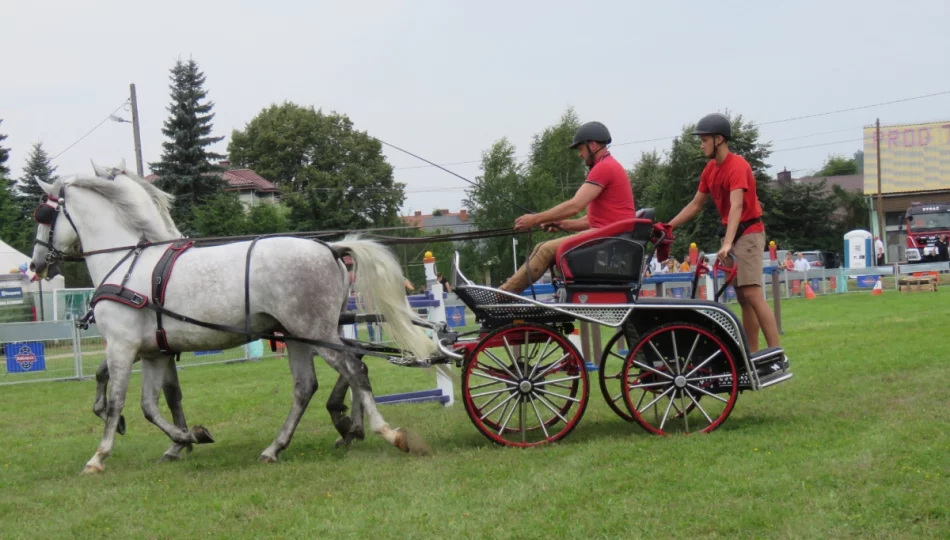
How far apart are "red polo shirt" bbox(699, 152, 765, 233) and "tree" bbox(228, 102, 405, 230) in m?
47.5

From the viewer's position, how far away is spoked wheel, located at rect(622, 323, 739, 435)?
20.9ft

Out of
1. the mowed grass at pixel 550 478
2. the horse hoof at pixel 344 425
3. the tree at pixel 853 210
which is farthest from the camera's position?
the tree at pixel 853 210

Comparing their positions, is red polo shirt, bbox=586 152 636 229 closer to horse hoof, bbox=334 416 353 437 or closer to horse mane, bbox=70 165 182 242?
horse hoof, bbox=334 416 353 437

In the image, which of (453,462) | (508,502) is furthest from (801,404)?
(508,502)

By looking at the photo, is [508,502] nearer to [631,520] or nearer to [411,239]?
[631,520]

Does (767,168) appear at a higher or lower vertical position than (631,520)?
higher

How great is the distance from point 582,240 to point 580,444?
4.39 feet

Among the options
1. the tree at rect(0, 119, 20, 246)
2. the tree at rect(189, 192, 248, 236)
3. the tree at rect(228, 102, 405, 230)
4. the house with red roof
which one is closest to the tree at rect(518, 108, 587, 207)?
the tree at rect(228, 102, 405, 230)

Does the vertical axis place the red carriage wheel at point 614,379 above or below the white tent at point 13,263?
below

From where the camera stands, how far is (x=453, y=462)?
5.96m

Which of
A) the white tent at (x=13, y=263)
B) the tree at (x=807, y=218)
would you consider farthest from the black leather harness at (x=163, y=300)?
the tree at (x=807, y=218)

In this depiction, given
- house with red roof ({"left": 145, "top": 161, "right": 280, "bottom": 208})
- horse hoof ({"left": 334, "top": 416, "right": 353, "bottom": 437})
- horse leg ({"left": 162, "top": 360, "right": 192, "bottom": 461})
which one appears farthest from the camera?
house with red roof ({"left": 145, "top": 161, "right": 280, "bottom": 208})

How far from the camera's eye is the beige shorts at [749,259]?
6.76m

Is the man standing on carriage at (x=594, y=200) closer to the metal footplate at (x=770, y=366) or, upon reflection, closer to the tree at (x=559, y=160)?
the metal footplate at (x=770, y=366)
